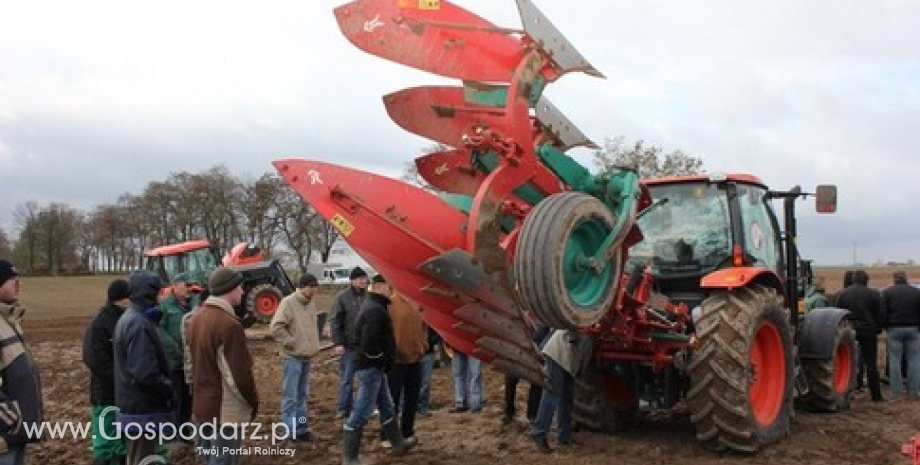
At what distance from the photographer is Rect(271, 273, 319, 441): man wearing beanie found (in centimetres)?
741

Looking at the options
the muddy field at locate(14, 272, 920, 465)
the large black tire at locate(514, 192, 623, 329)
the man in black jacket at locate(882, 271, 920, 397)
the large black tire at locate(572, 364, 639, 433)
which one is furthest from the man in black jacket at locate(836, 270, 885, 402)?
the large black tire at locate(514, 192, 623, 329)

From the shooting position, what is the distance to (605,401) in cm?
733

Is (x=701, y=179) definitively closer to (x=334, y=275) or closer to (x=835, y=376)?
(x=835, y=376)

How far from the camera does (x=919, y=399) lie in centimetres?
929

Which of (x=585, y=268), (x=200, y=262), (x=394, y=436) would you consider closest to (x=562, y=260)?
(x=585, y=268)

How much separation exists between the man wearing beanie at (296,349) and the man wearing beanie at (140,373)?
7.06 feet

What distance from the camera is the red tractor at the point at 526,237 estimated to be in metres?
4.71

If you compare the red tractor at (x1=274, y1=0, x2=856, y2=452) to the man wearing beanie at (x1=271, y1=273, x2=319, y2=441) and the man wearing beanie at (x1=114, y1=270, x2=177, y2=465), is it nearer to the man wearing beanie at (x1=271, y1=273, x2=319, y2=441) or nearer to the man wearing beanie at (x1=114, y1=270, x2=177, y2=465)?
the man wearing beanie at (x1=114, y1=270, x2=177, y2=465)

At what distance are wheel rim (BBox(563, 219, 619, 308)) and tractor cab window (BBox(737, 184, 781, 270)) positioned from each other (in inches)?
90.3

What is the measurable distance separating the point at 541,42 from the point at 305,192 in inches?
63.4

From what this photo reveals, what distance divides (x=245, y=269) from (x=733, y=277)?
1492 centimetres

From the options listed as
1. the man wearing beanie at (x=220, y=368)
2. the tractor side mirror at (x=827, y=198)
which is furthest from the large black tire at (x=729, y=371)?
the man wearing beanie at (x=220, y=368)

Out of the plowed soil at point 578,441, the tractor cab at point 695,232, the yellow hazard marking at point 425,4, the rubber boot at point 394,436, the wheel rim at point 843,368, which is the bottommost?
the plowed soil at point 578,441

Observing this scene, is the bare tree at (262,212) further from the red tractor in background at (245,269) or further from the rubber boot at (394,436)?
the rubber boot at (394,436)
